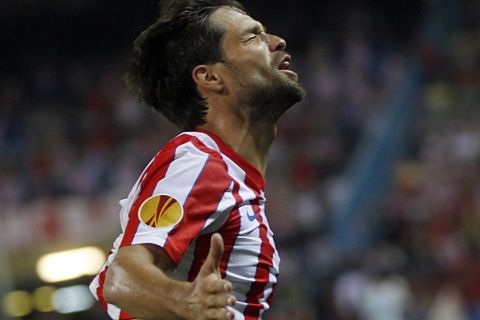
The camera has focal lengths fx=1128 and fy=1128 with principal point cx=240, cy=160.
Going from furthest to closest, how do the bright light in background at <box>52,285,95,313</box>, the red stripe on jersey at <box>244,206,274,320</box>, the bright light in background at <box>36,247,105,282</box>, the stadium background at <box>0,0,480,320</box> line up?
the bright light in background at <box>36,247,105,282</box>, the bright light in background at <box>52,285,95,313</box>, the stadium background at <box>0,0,480,320</box>, the red stripe on jersey at <box>244,206,274,320</box>

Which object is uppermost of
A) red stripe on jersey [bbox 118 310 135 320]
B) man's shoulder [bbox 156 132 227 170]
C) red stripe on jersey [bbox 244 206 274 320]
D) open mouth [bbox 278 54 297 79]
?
open mouth [bbox 278 54 297 79]

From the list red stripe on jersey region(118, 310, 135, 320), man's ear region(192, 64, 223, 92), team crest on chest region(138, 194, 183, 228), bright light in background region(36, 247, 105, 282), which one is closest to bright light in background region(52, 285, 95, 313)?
Answer: bright light in background region(36, 247, 105, 282)

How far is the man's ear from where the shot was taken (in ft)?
11.5

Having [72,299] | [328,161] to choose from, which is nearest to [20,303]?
[72,299]

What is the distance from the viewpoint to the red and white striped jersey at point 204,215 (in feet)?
9.91

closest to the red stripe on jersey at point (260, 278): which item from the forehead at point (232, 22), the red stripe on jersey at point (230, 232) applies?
the red stripe on jersey at point (230, 232)

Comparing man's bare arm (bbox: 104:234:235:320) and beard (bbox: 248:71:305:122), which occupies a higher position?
beard (bbox: 248:71:305:122)

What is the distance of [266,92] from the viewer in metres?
3.46

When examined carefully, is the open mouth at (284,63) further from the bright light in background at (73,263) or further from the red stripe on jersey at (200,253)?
the bright light in background at (73,263)

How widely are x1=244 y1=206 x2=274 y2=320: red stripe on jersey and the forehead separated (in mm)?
592

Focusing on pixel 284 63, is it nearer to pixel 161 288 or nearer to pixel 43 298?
pixel 161 288

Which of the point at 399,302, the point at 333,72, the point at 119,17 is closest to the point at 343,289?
the point at 399,302

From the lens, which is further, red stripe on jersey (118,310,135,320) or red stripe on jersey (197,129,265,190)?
red stripe on jersey (197,129,265,190)

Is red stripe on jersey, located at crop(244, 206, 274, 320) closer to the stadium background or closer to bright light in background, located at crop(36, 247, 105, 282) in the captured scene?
the stadium background
